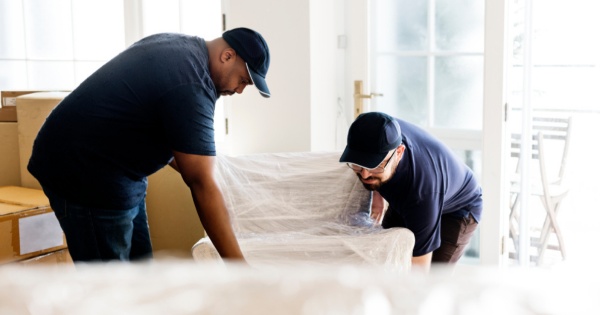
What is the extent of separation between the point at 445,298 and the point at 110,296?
107 mm

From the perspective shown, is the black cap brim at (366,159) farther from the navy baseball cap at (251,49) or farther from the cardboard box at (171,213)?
the cardboard box at (171,213)

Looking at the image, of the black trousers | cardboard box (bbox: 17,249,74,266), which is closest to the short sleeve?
the black trousers

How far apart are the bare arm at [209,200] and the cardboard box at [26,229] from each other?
1001 millimetres

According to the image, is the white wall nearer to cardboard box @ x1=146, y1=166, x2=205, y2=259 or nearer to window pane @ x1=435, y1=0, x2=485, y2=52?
window pane @ x1=435, y1=0, x2=485, y2=52

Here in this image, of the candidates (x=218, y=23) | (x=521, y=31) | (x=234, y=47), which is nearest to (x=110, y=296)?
(x=234, y=47)

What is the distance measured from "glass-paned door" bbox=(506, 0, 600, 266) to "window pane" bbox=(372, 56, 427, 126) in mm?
446

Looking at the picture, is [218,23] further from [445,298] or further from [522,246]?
[445,298]

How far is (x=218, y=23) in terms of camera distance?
3850 millimetres

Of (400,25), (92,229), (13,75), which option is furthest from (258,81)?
(13,75)

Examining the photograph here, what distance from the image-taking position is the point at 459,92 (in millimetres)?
3186

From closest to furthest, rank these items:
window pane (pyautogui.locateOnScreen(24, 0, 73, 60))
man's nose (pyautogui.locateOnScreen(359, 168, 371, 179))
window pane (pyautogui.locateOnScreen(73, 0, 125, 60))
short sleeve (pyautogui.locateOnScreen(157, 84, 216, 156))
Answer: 1. short sleeve (pyautogui.locateOnScreen(157, 84, 216, 156))
2. man's nose (pyautogui.locateOnScreen(359, 168, 371, 179))
3. window pane (pyautogui.locateOnScreen(24, 0, 73, 60))
4. window pane (pyautogui.locateOnScreen(73, 0, 125, 60))

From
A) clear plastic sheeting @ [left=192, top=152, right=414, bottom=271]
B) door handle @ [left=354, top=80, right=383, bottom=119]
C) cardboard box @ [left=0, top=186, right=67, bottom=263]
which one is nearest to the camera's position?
clear plastic sheeting @ [left=192, top=152, right=414, bottom=271]

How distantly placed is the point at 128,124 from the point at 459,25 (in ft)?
6.02

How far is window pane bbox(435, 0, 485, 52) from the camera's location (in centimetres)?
309
